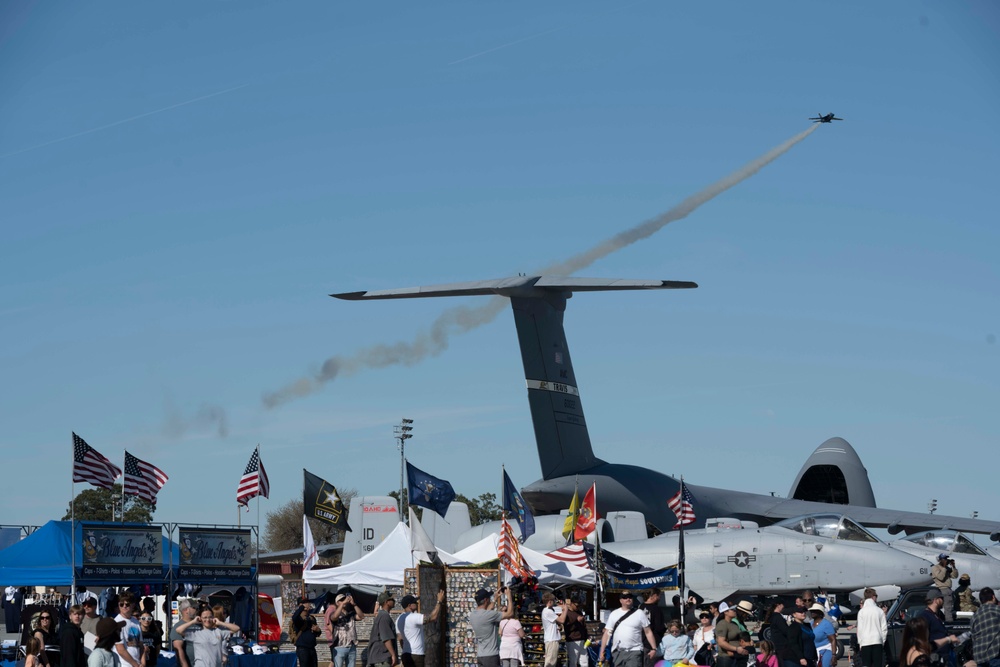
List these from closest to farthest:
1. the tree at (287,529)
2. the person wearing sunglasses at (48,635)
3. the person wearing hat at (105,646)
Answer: the person wearing hat at (105,646), the person wearing sunglasses at (48,635), the tree at (287,529)

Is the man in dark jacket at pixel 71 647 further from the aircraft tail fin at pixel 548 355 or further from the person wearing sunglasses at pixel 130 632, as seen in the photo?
the aircraft tail fin at pixel 548 355

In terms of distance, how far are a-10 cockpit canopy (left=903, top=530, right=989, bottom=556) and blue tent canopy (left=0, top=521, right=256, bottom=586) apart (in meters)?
17.6

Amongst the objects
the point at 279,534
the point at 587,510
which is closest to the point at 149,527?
the point at 587,510

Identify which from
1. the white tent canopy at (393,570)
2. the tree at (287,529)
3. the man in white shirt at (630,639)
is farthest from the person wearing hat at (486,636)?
the tree at (287,529)

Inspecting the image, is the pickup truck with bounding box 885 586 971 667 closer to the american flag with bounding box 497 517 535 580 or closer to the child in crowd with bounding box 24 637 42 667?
the american flag with bounding box 497 517 535 580

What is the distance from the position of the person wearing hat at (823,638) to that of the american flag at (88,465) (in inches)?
576

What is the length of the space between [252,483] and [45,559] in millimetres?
8037

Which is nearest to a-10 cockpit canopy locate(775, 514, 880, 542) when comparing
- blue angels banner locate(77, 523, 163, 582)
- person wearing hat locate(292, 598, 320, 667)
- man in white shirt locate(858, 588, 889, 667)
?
man in white shirt locate(858, 588, 889, 667)

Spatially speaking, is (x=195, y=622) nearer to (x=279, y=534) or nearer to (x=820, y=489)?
(x=820, y=489)

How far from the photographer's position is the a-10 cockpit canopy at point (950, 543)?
24495 millimetres

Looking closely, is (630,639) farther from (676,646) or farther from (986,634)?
(986,634)

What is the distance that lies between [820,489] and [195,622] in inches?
1700

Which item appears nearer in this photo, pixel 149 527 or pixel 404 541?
pixel 149 527

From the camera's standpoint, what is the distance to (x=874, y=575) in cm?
2217
